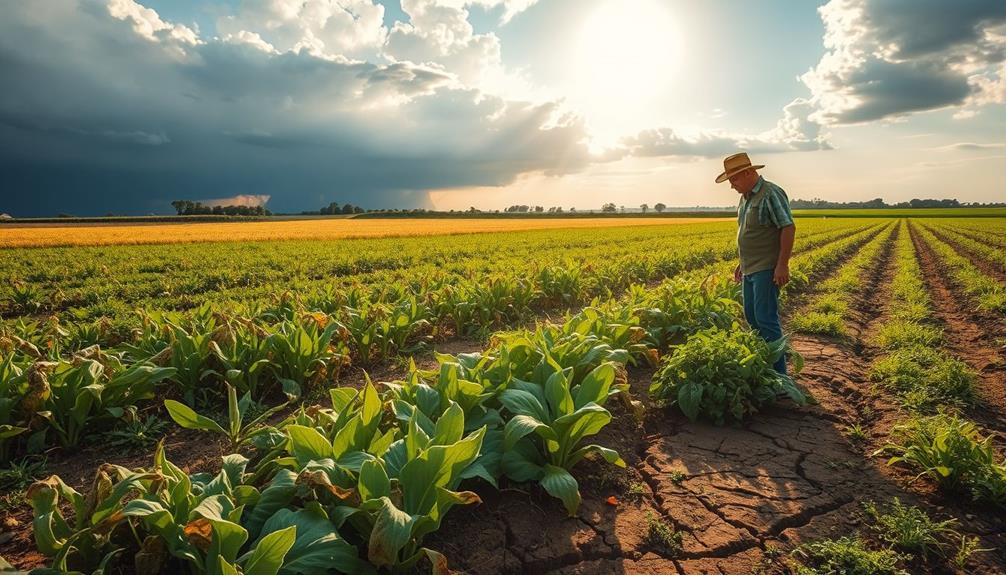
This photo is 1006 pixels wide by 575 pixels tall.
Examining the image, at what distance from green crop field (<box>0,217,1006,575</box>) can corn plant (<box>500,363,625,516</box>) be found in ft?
0.05

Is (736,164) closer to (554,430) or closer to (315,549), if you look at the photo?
(554,430)

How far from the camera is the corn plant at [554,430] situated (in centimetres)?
290

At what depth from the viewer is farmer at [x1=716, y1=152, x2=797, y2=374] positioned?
5.14 metres

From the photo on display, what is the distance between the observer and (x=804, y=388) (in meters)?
5.18

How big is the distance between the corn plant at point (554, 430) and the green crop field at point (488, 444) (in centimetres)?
2

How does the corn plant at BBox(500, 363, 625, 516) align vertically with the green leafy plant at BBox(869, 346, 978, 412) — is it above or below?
above

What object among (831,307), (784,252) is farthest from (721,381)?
(831,307)

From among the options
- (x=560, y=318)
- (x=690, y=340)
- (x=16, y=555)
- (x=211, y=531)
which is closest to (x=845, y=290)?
(x=560, y=318)

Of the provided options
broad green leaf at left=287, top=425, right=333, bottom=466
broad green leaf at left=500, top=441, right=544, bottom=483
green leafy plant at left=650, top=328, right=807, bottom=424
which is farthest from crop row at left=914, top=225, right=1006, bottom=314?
broad green leaf at left=287, top=425, right=333, bottom=466

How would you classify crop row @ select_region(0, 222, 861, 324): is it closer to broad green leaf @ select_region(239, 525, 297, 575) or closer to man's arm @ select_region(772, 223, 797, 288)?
man's arm @ select_region(772, 223, 797, 288)

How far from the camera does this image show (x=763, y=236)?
17.5ft

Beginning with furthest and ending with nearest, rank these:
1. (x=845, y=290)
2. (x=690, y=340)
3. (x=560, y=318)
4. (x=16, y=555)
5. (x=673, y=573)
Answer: (x=845, y=290) < (x=560, y=318) < (x=690, y=340) < (x=16, y=555) < (x=673, y=573)

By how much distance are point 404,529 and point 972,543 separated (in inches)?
125

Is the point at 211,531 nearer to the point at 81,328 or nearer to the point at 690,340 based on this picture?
the point at 690,340
